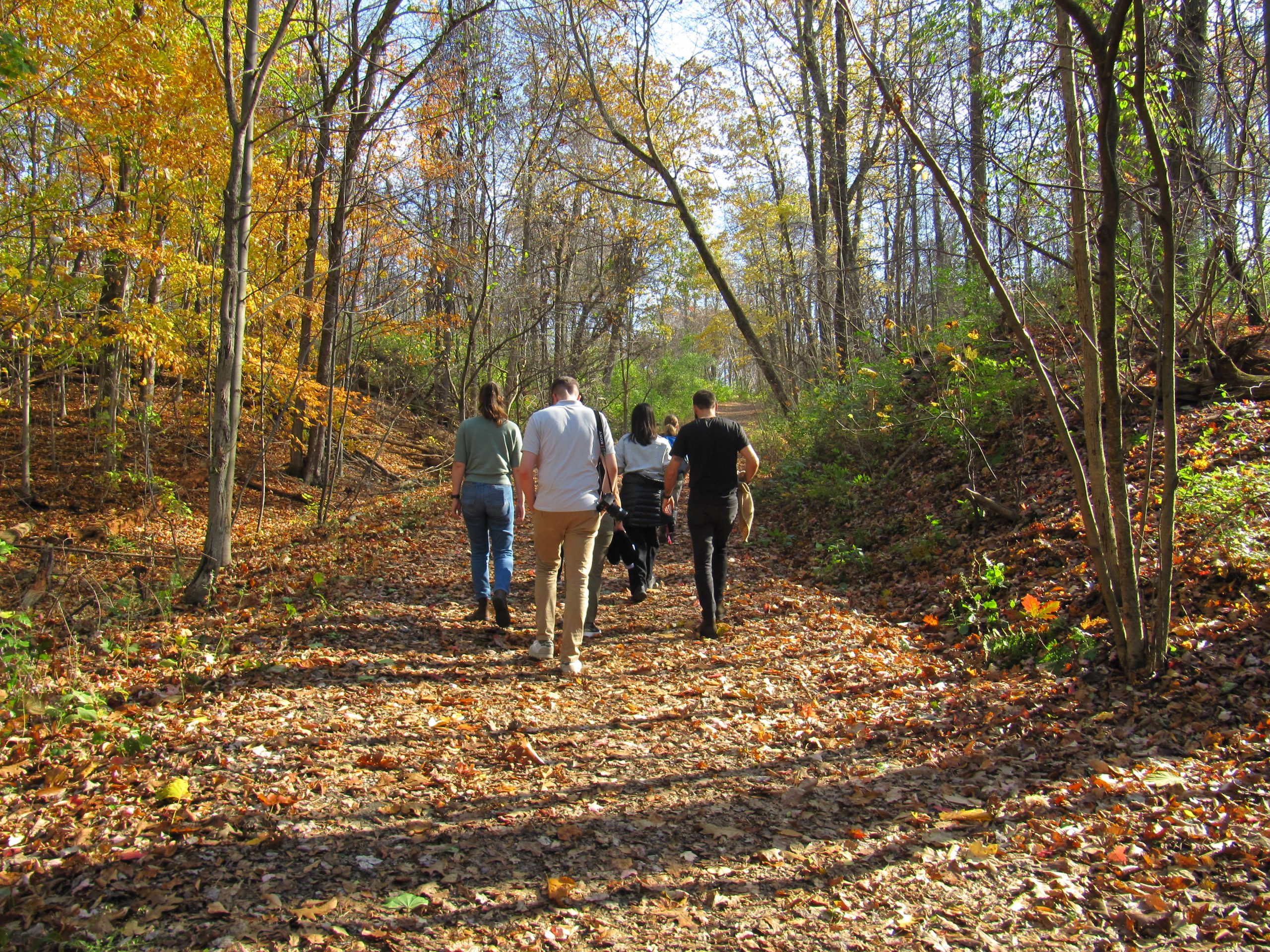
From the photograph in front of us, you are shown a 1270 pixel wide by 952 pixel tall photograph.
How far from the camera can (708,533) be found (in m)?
6.53

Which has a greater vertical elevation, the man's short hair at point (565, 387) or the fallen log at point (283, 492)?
the man's short hair at point (565, 387)

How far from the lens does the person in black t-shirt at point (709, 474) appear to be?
21.4 ft

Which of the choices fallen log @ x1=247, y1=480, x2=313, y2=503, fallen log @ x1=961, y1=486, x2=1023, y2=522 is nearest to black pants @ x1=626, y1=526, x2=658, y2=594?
fallen log @ x1=961, y1=486, x2=1023, y2=522

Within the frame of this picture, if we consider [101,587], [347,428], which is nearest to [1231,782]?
[101,587]

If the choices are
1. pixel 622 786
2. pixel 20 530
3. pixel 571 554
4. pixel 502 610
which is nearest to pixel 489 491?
pixel 502 610

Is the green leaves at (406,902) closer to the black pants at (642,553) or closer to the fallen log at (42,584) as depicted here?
the fallen log at (42,584)

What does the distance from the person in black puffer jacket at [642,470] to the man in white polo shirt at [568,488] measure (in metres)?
1.60

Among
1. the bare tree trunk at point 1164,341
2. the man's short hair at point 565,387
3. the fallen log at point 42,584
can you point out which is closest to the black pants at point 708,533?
the man's short hair at point 565,387

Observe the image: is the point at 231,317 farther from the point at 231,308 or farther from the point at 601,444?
the point at 601,444

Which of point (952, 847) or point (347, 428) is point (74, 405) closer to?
point (347, 428)

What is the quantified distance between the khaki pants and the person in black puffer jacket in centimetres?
178

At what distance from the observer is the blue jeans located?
6.58 m

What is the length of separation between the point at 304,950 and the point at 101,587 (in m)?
5.10

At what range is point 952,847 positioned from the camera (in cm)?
335
